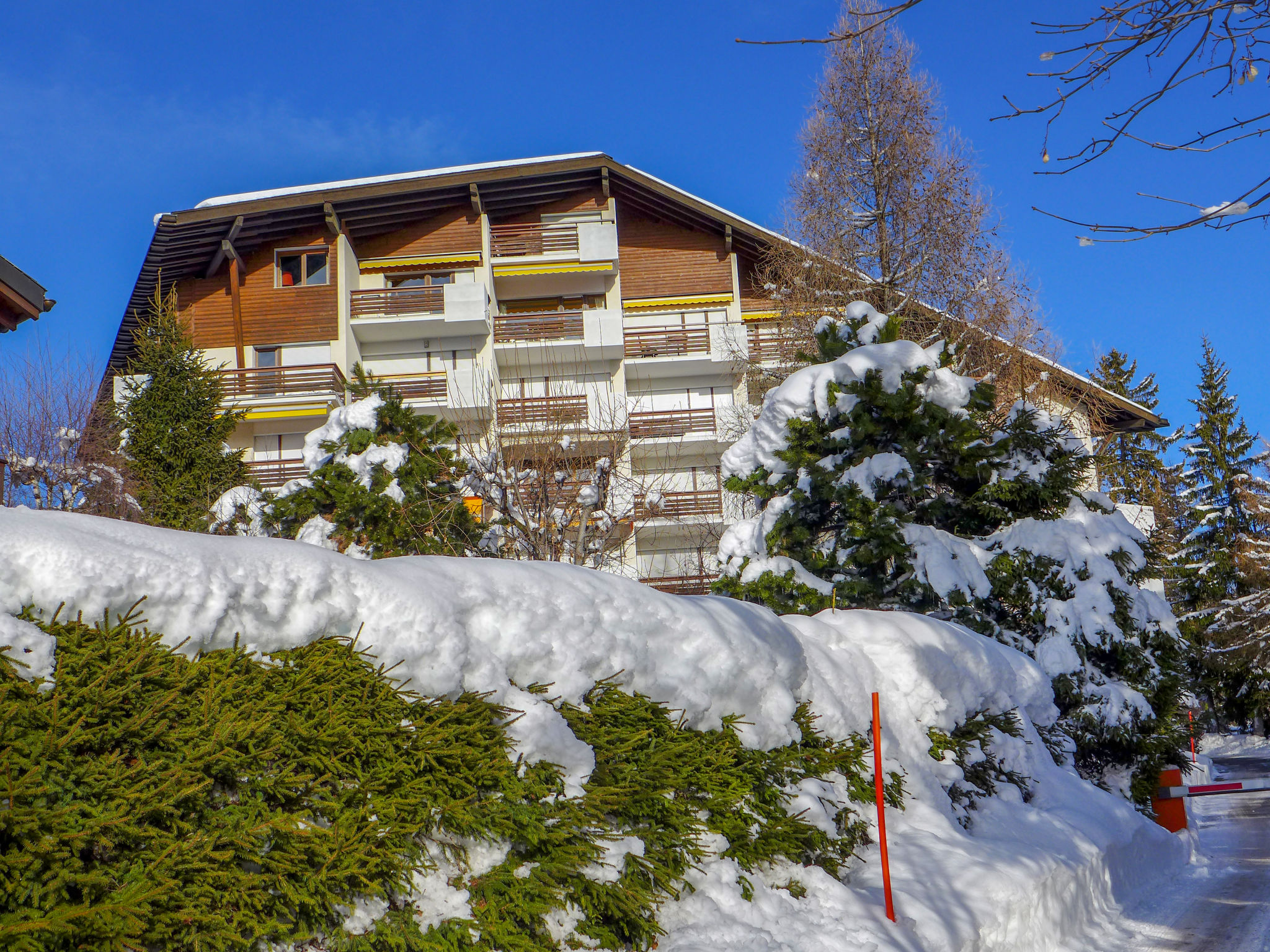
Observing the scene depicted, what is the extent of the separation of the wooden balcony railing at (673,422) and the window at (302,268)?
9.93 metres

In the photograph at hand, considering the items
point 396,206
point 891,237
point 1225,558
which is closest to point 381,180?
point 396,206

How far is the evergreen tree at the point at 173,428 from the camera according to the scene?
2409 cm

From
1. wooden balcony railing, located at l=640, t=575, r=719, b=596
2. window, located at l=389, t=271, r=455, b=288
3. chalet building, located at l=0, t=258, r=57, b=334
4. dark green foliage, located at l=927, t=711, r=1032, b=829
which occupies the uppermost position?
window, located at l=389, t=271, r=455, b=288

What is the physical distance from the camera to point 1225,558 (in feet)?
141

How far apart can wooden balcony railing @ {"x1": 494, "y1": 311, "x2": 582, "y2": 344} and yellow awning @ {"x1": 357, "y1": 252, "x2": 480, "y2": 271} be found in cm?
203

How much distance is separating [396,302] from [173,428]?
762cm

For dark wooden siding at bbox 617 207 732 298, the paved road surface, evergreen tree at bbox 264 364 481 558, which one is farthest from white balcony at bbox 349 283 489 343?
the paved road surface

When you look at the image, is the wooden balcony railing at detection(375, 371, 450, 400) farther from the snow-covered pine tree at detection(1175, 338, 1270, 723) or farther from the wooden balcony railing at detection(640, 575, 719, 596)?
the snow-covered pine tree at detection(1175, 338, 1270, 723)

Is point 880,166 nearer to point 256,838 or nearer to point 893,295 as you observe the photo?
point 893,295

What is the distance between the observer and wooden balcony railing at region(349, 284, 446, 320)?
97.7 feet

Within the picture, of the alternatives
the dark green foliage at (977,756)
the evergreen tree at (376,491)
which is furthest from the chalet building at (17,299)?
the dark green foliage at (977,756)

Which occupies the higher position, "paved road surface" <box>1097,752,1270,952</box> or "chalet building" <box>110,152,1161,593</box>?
"chalet building" <box>110,152,1161,593</box>

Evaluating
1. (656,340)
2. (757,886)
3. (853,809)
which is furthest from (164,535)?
(656,340)

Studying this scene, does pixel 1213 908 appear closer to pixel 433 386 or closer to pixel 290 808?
pixel 290 808
